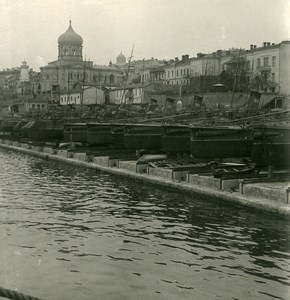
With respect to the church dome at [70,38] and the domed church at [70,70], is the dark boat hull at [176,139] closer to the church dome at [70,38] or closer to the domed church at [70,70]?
the domed church at [70,70]

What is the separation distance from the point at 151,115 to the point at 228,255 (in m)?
31.6

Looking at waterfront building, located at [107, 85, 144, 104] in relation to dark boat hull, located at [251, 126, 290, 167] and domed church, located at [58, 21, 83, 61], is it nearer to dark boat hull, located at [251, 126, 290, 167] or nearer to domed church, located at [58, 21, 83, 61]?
domed church, located at [58, 21, 83, 61]

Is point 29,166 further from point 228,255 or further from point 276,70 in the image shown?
point 276,70

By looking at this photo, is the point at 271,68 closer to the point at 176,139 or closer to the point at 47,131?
the point at 47,131

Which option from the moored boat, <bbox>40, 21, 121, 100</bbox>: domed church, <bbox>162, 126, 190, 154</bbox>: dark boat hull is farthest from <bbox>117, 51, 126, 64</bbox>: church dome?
<bbox>162, 126, 190, 154</bbox>: dark boat hull

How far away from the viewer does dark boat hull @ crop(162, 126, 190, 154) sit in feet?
90.6

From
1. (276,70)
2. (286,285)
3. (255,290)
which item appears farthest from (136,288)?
(276,70)

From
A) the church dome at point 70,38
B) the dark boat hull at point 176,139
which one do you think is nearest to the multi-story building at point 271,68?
the dark boat hull at point 176,139

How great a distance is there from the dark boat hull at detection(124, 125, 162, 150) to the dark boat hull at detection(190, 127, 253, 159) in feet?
22.6

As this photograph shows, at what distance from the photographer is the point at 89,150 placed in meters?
36.0

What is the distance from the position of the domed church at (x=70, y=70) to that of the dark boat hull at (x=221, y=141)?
83500 millimetres

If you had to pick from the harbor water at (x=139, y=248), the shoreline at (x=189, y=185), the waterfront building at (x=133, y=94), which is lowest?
the harbor water at (x=139, y=248)

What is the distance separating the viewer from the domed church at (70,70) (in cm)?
11412

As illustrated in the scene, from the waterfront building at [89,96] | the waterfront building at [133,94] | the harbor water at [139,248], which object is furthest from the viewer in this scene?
the waterfront building at [89,96]
